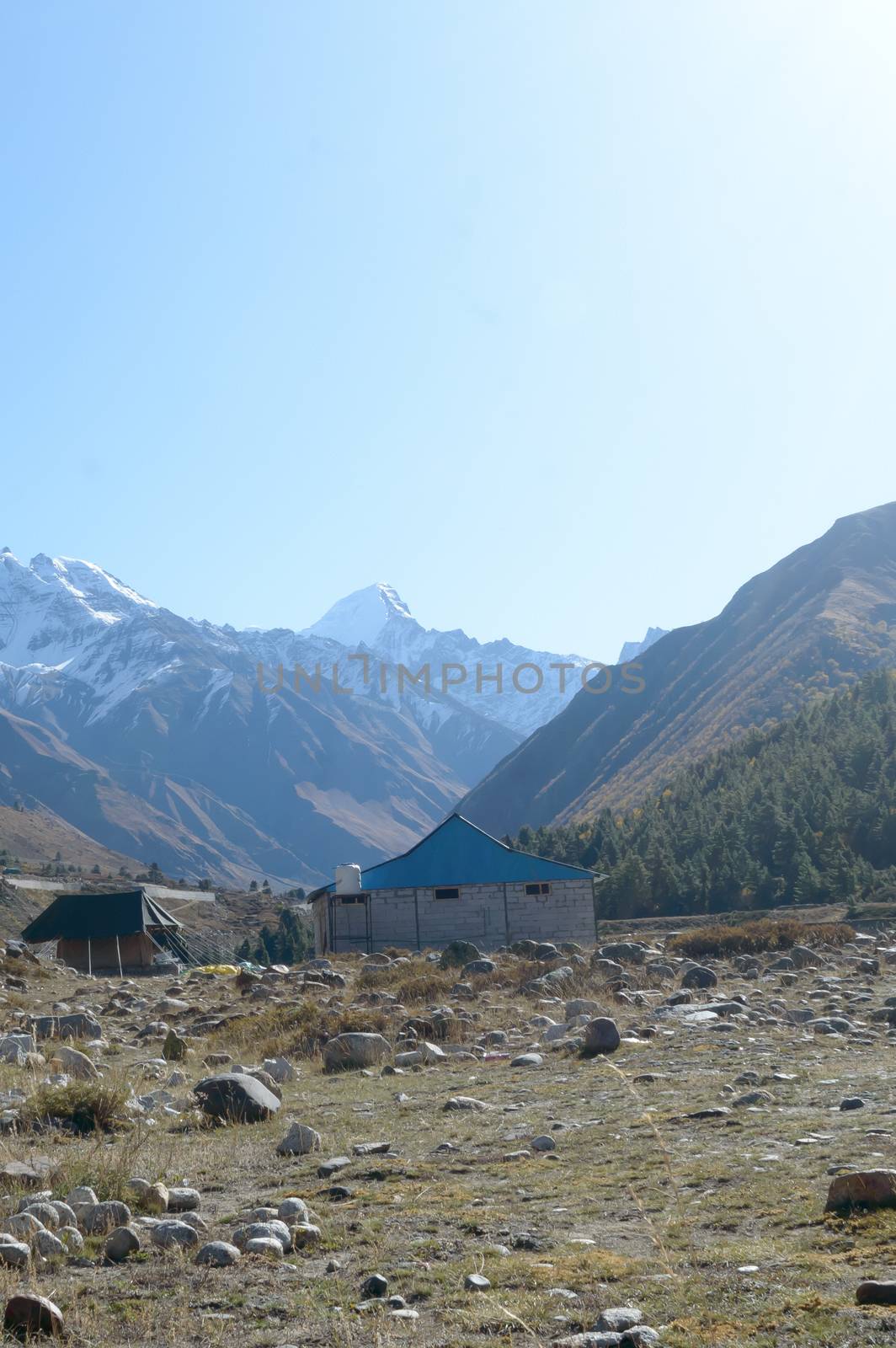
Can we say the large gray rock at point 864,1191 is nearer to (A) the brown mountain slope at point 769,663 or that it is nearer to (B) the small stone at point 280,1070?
(B) the small stone at point 280,1070

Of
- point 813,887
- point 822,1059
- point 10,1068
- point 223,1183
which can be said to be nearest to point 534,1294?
point 223,1183

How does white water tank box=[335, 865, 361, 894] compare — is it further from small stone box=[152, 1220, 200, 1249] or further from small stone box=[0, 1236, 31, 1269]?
small stone box=[0, 1236, 31, 1269]

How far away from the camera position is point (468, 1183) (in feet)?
23.5

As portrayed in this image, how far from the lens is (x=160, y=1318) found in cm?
487

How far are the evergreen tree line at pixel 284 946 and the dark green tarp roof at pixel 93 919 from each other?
50.0 ft

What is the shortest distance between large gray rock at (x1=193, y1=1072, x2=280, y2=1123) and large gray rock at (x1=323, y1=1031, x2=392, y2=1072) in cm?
307

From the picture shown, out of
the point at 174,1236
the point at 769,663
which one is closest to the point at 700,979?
the point at 174,1236

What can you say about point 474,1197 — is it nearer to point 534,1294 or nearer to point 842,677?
point 534,1294

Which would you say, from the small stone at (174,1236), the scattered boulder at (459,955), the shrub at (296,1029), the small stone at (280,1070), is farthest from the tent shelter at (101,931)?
the small stone at (174,1236)

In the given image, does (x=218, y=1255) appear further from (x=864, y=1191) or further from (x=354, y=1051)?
(x=354, y=1051)

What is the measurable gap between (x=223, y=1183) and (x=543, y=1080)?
420 cm

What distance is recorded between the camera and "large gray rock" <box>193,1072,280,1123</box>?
31.9 feet

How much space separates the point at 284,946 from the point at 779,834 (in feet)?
95.3

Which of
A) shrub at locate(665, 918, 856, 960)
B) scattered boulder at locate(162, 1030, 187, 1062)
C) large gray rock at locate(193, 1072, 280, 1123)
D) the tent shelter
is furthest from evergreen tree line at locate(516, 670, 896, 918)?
large gray rock at locate(193, 1072, 280, 1123)
